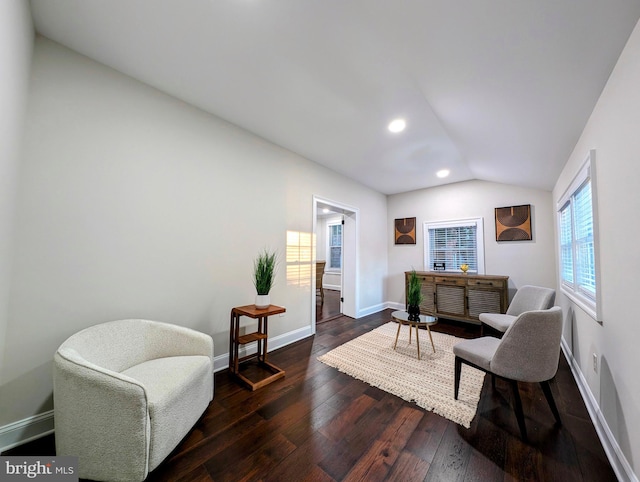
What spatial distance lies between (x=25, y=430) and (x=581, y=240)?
4800 millimetres

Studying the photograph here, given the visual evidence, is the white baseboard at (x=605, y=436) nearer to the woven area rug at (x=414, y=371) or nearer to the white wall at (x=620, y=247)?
the white wall at (x=620, y=247)

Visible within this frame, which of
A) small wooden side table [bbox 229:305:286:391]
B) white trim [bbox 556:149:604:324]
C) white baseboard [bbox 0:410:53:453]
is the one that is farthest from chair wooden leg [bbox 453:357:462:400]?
white baseboard [bbox 0:410:53:453]

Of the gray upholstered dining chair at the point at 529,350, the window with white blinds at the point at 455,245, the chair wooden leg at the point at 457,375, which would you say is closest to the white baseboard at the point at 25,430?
the chair wooden leg at the point at 457,375

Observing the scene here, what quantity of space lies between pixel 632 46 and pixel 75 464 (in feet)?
11.9

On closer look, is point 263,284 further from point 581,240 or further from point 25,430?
point 581,240

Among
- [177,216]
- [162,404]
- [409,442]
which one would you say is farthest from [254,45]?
[409,442]

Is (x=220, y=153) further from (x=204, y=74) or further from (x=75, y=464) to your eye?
(x=75, y=464)

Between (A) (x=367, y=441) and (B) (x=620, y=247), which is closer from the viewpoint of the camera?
(B) (x=620, y=247)

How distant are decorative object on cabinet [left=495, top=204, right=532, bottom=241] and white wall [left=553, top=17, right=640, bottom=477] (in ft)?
8.07

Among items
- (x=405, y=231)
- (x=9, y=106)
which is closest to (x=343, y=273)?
(x=405, y=231)

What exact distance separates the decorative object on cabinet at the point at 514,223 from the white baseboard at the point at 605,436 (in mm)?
2274

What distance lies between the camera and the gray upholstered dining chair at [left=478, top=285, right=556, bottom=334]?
269 centimetres

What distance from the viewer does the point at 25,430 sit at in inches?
62.0

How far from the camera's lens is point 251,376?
2436 mm
